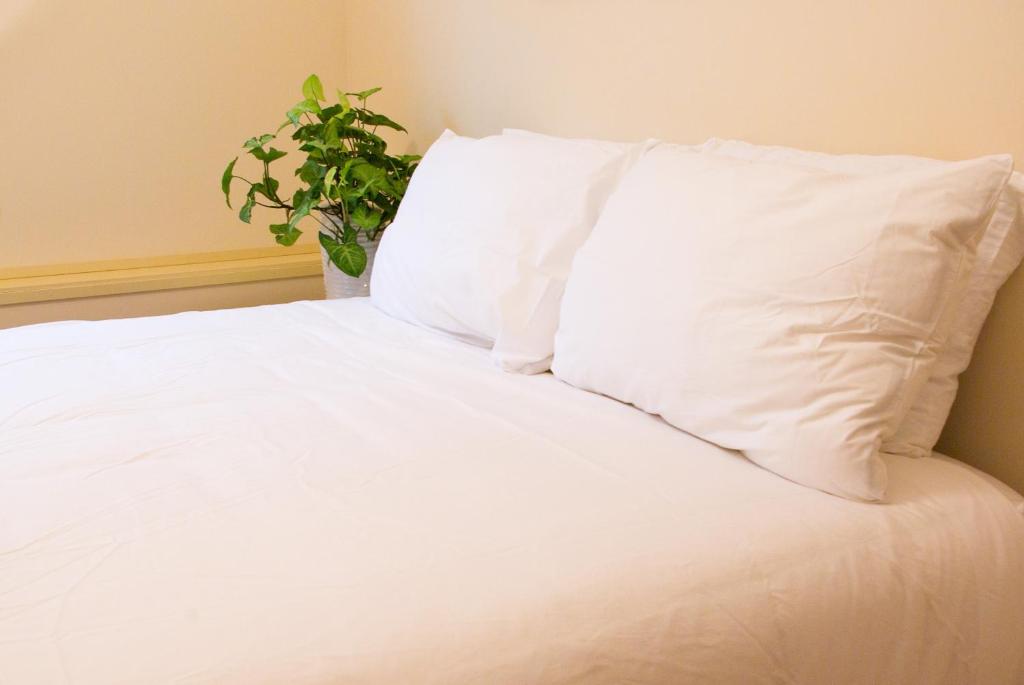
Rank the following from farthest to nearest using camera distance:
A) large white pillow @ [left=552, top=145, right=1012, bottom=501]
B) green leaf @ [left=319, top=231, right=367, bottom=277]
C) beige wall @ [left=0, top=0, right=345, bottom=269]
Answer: beige wall @ [left=0, top=0, right=345, bottom=269] → green leaf @ [left=319, top=231, right=367, bottom=277] → large white pillow @ [left=552, top=145, right=1012, bottom=501]

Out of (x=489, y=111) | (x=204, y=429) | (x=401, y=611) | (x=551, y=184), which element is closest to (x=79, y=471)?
(x=204, y=429)

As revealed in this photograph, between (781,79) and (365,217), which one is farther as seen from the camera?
(365,217)

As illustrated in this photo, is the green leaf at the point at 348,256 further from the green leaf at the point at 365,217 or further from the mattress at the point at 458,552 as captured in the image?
the mattress at the point at 458,552

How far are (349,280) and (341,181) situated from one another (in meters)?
0.26

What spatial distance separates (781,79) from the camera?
5.55 feet

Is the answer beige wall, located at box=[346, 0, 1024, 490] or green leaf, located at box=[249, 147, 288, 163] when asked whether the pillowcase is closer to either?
beige wall, located at box=[346, 0, 1024, 490]

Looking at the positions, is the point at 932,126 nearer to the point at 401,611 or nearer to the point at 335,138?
the point at 401,611

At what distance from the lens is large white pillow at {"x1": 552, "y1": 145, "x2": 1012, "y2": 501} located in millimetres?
1181

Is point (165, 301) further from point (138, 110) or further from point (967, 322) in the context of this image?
point (967, 322)

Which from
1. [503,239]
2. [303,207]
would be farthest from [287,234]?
[503,239]

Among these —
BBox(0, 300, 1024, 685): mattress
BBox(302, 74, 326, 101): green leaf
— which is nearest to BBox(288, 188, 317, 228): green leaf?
BBox(302, 74, 326, 101): green leaf

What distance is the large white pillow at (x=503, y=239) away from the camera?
1717mm

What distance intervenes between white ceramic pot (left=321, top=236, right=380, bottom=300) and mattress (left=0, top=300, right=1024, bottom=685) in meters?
1.04

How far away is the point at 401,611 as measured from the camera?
0.92 m
